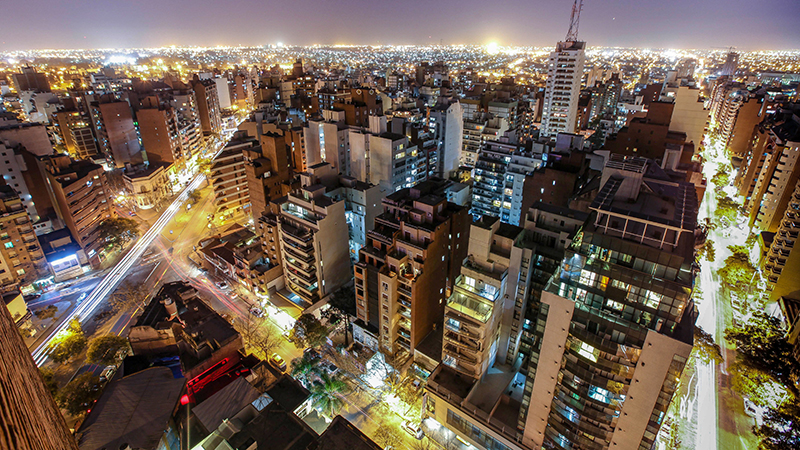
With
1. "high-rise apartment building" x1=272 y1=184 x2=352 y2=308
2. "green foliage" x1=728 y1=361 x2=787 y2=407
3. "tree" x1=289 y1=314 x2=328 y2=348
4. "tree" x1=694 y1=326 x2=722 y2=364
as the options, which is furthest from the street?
"high-rise apartment building" x1=272 y1=184 x2=352 y2=308

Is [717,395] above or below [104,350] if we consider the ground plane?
below

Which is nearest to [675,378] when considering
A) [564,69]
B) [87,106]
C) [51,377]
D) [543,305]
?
[543,305]

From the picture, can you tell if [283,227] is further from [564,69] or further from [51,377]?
[564,69]

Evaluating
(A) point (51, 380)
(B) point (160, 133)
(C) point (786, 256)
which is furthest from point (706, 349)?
(B) point (160, 133)

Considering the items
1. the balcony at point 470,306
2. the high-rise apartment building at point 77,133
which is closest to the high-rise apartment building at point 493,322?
the balcony at point 470,306

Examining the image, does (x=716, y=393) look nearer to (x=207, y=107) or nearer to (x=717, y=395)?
(x=717, y=395)

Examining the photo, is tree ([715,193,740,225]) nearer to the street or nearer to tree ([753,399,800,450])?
the street
